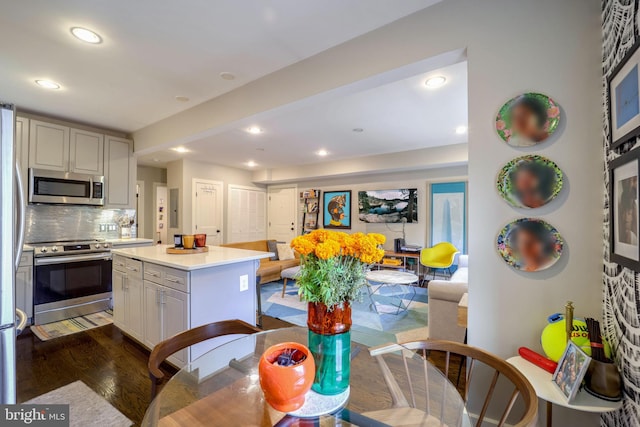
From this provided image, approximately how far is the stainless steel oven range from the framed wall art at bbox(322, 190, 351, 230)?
14.6ft

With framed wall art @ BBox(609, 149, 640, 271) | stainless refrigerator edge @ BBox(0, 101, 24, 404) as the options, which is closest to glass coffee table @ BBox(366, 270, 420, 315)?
framed wall art @ BBox(609, 149, 640, 271)

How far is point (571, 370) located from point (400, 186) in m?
5.02

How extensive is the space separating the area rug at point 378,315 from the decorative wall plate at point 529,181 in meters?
1.47

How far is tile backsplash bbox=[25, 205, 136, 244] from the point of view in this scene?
3.52 meters

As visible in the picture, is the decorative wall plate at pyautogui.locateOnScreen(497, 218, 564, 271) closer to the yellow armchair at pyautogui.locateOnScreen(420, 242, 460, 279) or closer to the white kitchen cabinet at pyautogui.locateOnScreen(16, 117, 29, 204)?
the yellow armchair at pyautogui.locateOnScreen(420, 242, 460, 279)

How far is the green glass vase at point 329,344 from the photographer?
3.00 feet

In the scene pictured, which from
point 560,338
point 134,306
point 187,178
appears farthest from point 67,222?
point 560,338

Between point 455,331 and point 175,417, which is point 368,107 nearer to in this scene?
point 455,331

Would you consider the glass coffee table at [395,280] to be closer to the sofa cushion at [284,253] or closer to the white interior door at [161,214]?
the sofa cushion at [284,253]

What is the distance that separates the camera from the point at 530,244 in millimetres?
1406

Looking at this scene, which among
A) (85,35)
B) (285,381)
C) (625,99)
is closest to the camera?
(285,381)

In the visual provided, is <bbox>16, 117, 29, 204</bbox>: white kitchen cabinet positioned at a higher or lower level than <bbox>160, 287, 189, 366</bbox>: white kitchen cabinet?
higher

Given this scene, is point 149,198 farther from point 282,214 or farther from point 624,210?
point 624,210

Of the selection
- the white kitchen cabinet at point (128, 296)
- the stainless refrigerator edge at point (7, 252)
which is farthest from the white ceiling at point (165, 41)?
the white kitchen cabinet at point (128, 296)
